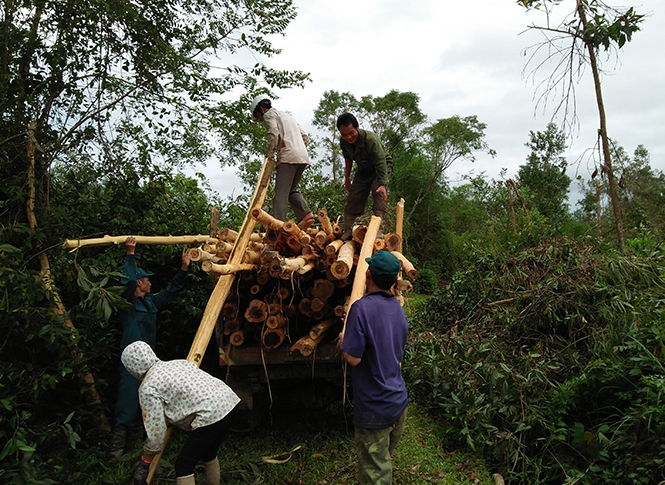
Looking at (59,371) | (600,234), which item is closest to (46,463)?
(59,371)

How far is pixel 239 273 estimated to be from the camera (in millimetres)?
4133

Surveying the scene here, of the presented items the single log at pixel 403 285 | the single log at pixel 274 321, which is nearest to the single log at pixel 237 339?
the single log at pixel 274 321

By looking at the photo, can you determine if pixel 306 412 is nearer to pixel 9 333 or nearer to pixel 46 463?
pixel 46 463

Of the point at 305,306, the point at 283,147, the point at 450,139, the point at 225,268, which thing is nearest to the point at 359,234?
the point at 305,306

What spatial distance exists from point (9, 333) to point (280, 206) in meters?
2.73

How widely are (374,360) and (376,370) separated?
0.06 meters

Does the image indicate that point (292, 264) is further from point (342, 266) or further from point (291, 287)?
point (291, 287)

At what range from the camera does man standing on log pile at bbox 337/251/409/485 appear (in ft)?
9.38

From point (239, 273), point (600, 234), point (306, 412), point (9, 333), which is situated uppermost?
point (600, 234)

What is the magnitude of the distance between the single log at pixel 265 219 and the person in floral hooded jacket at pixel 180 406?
1.35 meters

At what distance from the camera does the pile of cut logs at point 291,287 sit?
4020 mm

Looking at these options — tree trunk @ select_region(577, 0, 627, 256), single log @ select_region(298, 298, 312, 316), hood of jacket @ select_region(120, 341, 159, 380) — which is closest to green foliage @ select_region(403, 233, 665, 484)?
Result: tree trunk @ select_region(577, 0, 627, 256)

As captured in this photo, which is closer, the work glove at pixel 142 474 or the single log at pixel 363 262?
the work glove at pixel 142 474

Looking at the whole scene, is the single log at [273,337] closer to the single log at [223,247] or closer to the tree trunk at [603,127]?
the single log at [223,247]
